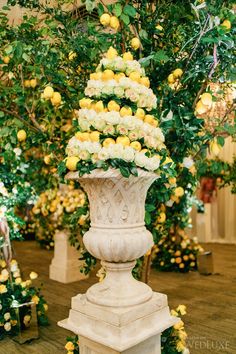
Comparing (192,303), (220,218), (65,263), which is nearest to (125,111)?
(192,303)

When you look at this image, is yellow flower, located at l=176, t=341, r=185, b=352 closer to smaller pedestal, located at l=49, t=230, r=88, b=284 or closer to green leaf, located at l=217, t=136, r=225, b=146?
green leaf, located at l=217, t=136, r=225, b=146

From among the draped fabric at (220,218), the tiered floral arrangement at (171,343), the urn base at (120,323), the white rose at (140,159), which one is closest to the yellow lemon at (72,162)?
the white rose at (140,159)

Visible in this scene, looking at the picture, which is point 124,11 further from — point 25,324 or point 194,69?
point 25,324

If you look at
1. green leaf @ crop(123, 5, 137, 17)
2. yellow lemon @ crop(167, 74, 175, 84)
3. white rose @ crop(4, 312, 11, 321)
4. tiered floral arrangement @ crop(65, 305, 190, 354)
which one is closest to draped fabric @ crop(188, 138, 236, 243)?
white rose @ crop(4, 312, 11, 321)

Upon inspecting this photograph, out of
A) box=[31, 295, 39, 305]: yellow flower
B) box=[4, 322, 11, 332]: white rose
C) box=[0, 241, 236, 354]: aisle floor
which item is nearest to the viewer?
box=[0, 241, 236, 354]: aisle floor

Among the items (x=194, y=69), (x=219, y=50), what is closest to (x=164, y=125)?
(x=194, y=69)

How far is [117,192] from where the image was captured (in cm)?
145

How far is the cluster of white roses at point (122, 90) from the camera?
4.74ft

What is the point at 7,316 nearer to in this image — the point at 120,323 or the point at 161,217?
the point at 161,217

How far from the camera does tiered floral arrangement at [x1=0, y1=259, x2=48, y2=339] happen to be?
302 cm

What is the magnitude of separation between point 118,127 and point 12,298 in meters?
2.17

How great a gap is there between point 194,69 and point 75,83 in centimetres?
64

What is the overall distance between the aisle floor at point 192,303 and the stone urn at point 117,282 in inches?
56.5

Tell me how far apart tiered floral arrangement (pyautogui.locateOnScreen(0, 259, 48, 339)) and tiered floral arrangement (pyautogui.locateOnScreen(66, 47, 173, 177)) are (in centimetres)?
188
